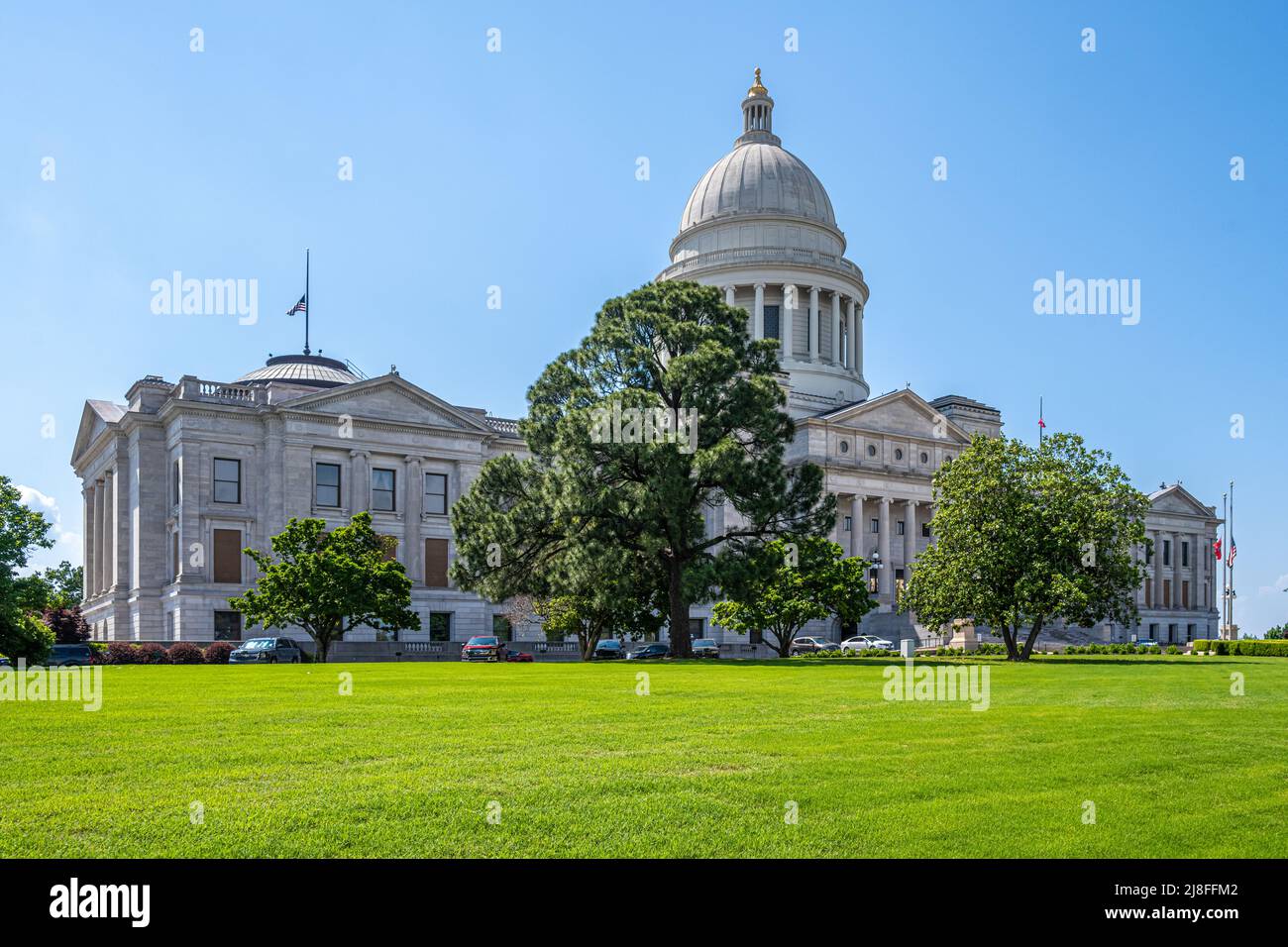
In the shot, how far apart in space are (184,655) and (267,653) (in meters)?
5.26

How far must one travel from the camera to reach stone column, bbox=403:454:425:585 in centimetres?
7156

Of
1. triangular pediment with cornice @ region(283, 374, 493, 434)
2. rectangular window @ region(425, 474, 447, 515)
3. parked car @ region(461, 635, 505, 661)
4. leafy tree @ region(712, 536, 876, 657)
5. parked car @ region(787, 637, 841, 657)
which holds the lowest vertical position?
parked car @ region(787, 637, 841, 657)

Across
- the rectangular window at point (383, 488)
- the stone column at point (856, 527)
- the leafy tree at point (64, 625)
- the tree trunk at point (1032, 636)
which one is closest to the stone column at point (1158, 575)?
the stone column at point (856, 527)

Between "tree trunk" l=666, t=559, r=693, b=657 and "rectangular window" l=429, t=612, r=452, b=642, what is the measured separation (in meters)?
32.9

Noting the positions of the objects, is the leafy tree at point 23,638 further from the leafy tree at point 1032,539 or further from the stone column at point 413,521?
the stone column at point 413,521

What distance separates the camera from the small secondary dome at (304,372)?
7762 cm

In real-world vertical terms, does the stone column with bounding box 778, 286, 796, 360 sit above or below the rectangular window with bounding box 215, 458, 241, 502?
above

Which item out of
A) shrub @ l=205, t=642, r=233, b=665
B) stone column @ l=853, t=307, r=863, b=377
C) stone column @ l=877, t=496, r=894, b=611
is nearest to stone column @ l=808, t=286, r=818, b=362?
stone column @ l=853, t=307, r=863, b=377

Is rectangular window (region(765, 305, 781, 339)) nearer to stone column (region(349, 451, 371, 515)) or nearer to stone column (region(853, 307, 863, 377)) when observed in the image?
stone column (region(853, 307, 863, 377))

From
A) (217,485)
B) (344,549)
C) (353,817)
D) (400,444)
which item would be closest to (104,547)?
(217,485)

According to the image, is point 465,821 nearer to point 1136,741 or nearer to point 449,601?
point 1136,741

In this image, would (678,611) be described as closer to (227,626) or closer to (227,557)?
(227,626)

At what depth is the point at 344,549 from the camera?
5250 cm

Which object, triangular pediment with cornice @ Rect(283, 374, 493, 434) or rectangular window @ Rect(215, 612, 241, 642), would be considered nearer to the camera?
rectangular window @ Rect(215, 612, 241, 642)
